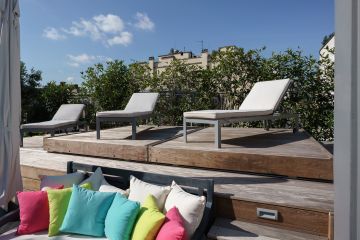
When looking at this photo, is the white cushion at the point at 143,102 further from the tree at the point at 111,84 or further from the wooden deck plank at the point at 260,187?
the tree at the point at 111,84

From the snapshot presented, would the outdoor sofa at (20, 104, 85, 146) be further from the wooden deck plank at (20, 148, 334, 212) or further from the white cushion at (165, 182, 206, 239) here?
the white cushion at (165, 182, 206, 239)

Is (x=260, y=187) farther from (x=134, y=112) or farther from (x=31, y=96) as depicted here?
(x=31, y=96)

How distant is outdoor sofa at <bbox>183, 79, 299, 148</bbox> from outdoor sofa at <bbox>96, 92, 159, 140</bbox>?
0.88 metres

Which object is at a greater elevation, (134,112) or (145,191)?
(134,112)

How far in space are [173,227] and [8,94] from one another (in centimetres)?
218

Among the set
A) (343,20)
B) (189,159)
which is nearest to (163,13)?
(189,159)

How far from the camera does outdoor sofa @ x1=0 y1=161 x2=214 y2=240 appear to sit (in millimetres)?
2400

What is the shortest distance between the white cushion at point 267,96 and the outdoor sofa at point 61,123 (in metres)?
3.53

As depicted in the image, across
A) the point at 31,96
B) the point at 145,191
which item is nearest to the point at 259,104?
the point at 145,191

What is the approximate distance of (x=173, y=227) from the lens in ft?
7.24

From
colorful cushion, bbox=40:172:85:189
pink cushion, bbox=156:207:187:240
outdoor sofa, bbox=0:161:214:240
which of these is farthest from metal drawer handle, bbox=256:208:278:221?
colorful cushion, bbox=40:172:85:189

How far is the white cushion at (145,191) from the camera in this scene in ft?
8.56

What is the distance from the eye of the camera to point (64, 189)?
115 inches

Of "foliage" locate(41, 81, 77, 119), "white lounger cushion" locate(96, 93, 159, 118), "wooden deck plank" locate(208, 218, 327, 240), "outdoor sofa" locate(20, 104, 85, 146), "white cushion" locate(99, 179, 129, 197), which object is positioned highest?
"foliage" locate(41, 81, 77, 119)
